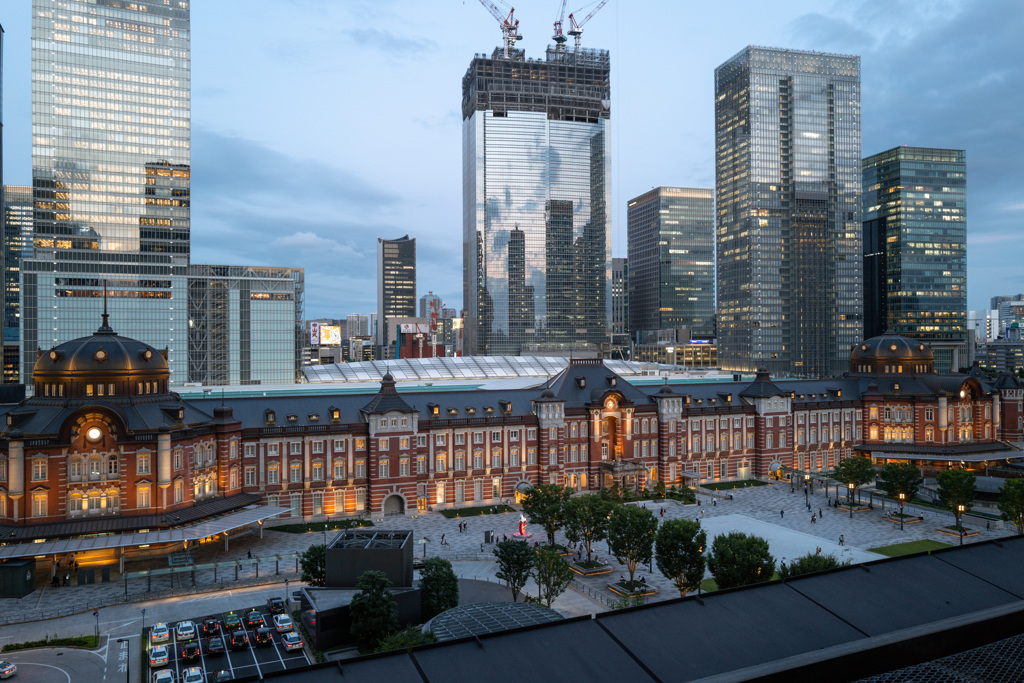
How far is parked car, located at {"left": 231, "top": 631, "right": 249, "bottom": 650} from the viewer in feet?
170

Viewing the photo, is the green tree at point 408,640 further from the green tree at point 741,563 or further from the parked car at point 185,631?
the green tree at point 741,563

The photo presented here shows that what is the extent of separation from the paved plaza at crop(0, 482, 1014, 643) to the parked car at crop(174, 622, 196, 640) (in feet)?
30.1

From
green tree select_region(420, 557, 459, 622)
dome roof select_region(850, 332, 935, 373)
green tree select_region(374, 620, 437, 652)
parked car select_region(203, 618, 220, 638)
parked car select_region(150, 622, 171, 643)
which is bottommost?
parked car select_region(203, 618, 220, 638)

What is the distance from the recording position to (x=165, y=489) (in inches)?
2965

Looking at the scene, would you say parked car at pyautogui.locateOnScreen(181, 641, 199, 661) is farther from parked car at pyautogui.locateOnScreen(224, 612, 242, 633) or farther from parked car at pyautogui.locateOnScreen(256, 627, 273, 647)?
parked car at pyautogui.locateOnScreen(256, 627, 273, 647)

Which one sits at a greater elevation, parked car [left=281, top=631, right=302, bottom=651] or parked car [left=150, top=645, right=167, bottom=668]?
parked car [left=150, top=645, right=167, bottom=668]

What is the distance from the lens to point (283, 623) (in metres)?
54.8

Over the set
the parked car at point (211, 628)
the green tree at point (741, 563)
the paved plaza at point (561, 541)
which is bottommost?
the paved plaza at point (561, 541)

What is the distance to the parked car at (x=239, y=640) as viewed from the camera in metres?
51.8

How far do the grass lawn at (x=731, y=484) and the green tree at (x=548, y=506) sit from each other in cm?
4173

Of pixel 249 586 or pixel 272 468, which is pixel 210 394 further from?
pixel 249 586

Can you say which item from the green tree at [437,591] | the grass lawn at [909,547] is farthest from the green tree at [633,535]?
the grass lawn at [909,547]

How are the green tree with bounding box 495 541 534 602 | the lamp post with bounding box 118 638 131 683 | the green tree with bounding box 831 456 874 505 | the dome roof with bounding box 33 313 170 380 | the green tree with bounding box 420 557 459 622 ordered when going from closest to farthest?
the lamp post with bounding box 118 638 131 683 < the green tree with bounding box 420 557 459 622 < the green tree with bounding box 495 541 534 602 < the dome roof with bounding box 33 313 170 380 < the green tree with bounding box 831 456 874 505

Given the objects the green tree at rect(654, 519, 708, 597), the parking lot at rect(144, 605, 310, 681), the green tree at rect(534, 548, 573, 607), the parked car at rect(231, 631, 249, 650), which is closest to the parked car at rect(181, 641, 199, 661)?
the parking lot at rect(144, 605, 310, 681)
